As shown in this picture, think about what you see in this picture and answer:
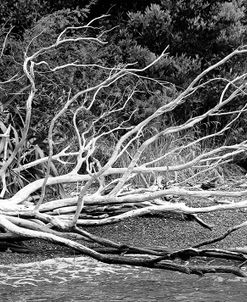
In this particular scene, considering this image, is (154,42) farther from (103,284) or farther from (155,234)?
(103,284)

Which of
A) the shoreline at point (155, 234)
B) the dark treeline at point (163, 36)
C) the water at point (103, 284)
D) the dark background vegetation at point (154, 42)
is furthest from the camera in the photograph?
the dark treeline at point (163, 36)

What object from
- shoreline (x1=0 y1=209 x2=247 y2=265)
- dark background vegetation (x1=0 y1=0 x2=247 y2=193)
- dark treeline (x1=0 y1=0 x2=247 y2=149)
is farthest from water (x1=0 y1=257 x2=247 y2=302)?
dark treeline (x1=0 y1=0 x2=247 y2=149)

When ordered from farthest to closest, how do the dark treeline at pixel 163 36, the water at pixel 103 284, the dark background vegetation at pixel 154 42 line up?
1. the dark treeline at pixel 163 36
2. the dark background vegetation at pixel 154 42
3. the water at pixel 103 284

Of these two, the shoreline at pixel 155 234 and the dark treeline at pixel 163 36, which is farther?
the dark treeline at pixel 163 36

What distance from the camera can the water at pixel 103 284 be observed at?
16.6 ft

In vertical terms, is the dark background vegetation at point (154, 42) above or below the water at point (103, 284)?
above

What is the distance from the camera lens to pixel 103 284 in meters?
5.39

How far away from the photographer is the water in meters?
5.06

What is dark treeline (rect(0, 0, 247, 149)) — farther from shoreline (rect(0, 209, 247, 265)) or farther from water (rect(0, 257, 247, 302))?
water (rect(0, 257, 247, 302))

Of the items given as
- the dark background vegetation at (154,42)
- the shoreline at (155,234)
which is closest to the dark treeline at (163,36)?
the dark background vegetation at (154,42)

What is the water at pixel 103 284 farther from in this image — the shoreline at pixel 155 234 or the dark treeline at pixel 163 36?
the dark treeline at pixel 163 36

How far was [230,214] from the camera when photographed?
804 cm

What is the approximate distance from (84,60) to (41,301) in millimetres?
6174

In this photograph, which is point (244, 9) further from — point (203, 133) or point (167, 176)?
point (167, 176)
